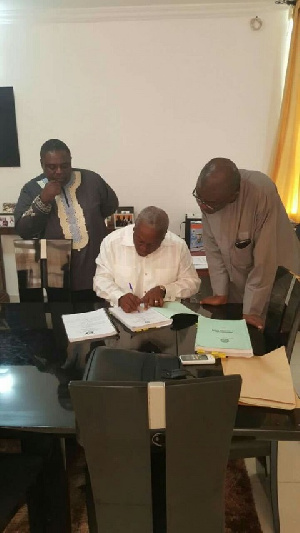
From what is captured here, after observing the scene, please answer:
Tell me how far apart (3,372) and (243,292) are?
1.28m

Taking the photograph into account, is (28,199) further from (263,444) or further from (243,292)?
(263,444)

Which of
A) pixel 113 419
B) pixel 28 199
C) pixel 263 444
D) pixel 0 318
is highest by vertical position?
pixel 28 199

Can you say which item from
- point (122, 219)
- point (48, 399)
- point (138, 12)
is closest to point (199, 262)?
point (122, 219)

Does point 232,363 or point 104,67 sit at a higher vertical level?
point 104,67

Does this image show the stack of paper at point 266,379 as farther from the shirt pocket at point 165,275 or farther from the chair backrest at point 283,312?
the shirt pocket at point 165,275

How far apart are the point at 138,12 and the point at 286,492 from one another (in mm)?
3637

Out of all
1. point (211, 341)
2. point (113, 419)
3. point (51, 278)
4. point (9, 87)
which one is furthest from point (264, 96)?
point (113, 419)

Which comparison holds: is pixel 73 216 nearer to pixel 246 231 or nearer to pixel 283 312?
pixel 246 231

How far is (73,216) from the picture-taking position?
246 centimetres

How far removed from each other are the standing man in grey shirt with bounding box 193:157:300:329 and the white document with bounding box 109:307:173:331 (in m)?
0.36

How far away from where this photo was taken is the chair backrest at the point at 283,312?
161 centimetres

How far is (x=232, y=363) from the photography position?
1.39 meters

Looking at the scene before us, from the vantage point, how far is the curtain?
3.45 meters

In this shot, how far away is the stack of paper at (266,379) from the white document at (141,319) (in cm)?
41
